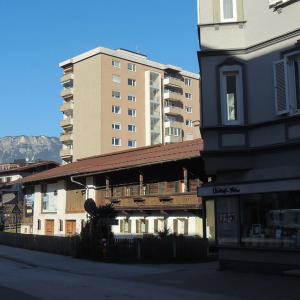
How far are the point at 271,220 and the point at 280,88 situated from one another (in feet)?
12.7

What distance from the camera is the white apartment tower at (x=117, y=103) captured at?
63156 millimetres

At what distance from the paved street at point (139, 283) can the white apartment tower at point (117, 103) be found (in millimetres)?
45541

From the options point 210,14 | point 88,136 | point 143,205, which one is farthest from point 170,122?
point 210,14

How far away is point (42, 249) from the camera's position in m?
25.0

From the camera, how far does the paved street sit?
10.8m

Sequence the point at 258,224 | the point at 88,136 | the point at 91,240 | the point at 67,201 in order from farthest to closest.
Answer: the point at 88,136 → the point at 67,201 → the point at 91,240 → the point at 258,224

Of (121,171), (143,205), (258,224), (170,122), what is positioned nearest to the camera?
(258,224)

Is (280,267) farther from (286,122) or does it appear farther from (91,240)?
(91,240)

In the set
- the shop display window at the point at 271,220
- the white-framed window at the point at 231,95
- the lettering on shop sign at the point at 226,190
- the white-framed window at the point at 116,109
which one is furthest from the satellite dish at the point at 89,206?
the white-framed window at the point at 116,109

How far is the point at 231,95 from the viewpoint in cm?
1420

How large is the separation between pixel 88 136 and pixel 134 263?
46.2 m

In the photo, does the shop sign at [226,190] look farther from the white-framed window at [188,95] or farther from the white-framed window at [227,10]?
the white-framed window at [188,95]

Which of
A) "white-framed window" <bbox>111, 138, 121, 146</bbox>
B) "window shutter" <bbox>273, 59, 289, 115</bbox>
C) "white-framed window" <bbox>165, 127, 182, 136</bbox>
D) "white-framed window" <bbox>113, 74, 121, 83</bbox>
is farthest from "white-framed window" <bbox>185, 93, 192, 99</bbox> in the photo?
"window shutter" <bbox>273, 59, 289, 115</bbox>

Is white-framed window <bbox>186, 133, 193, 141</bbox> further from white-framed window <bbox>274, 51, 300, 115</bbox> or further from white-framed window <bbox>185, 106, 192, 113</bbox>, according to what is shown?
white-framed window <bbox>274, 51, 300, 115</bbox>
